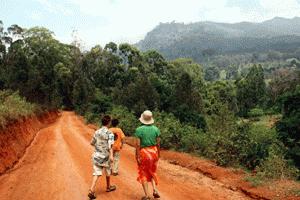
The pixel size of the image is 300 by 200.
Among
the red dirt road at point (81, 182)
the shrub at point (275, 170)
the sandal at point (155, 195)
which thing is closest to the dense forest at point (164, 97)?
the shrub at point (275, 170)

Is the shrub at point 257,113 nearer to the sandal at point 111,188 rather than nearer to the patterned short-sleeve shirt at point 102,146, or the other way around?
the sandal at point 111,188

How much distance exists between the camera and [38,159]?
17766 millimetres

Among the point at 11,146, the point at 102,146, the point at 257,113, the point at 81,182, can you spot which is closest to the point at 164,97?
the point at 11,146

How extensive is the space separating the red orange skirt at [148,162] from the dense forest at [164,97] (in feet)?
16.2

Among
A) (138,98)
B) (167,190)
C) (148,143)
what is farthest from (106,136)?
(138,98)

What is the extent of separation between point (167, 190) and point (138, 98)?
30820 mm

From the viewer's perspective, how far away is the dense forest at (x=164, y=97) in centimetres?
1689

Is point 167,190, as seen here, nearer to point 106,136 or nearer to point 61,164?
point 106,136

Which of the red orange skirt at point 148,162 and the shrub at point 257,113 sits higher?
the red orange skirt at point 148,162

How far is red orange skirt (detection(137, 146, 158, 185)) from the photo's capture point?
29.8 ft

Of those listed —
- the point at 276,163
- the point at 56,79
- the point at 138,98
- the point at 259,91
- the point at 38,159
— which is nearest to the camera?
the point at 276,163

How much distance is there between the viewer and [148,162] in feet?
29.8

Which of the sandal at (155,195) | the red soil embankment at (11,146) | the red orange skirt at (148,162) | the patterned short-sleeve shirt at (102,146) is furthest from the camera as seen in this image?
the red soil embankment at (11,146)

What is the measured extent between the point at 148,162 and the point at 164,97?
4164cm
